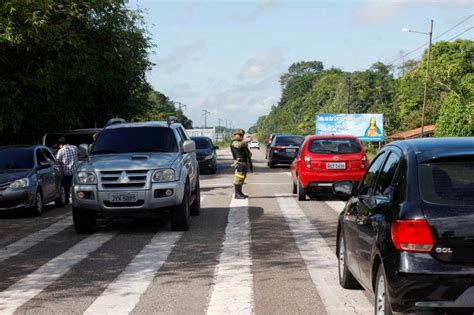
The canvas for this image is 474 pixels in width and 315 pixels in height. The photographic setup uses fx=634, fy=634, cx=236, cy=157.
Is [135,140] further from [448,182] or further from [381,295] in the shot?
[448,182]

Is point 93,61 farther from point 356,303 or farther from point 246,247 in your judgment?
point 356,303

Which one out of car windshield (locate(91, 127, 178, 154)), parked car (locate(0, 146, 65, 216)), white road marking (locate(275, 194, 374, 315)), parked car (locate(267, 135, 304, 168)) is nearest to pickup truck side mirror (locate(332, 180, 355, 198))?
white road marking (locate(275, 194, 374, 315))

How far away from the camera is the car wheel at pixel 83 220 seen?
35.0ft

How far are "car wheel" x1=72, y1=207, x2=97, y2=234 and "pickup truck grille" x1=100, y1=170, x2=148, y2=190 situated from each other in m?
0.61

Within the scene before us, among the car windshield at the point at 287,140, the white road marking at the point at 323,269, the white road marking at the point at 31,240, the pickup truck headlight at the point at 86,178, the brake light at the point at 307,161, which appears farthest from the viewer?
the car windshield at the point at 287,140

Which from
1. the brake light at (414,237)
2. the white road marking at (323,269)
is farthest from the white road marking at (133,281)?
the brake light at (414,237)

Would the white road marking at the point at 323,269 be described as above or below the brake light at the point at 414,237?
below

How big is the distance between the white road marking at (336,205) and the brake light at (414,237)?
9375 mm

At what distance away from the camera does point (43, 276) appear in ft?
24.6

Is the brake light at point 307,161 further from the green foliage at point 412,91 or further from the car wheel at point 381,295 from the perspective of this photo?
the green foliage at point 412,91

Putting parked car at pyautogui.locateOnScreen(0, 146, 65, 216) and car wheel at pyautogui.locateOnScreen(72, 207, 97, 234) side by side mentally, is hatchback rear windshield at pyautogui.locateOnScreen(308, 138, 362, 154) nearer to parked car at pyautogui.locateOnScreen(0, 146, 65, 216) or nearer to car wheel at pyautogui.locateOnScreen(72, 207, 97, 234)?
parked car at pyautogui.locateOnScreen(0, 146, 65, 216)

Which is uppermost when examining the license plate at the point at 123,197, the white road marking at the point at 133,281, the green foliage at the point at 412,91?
the green foliage at the point at 412,91

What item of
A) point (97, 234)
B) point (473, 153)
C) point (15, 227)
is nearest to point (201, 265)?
point (97, 234)

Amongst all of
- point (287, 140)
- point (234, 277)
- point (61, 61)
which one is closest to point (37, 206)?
point (234, 277)
